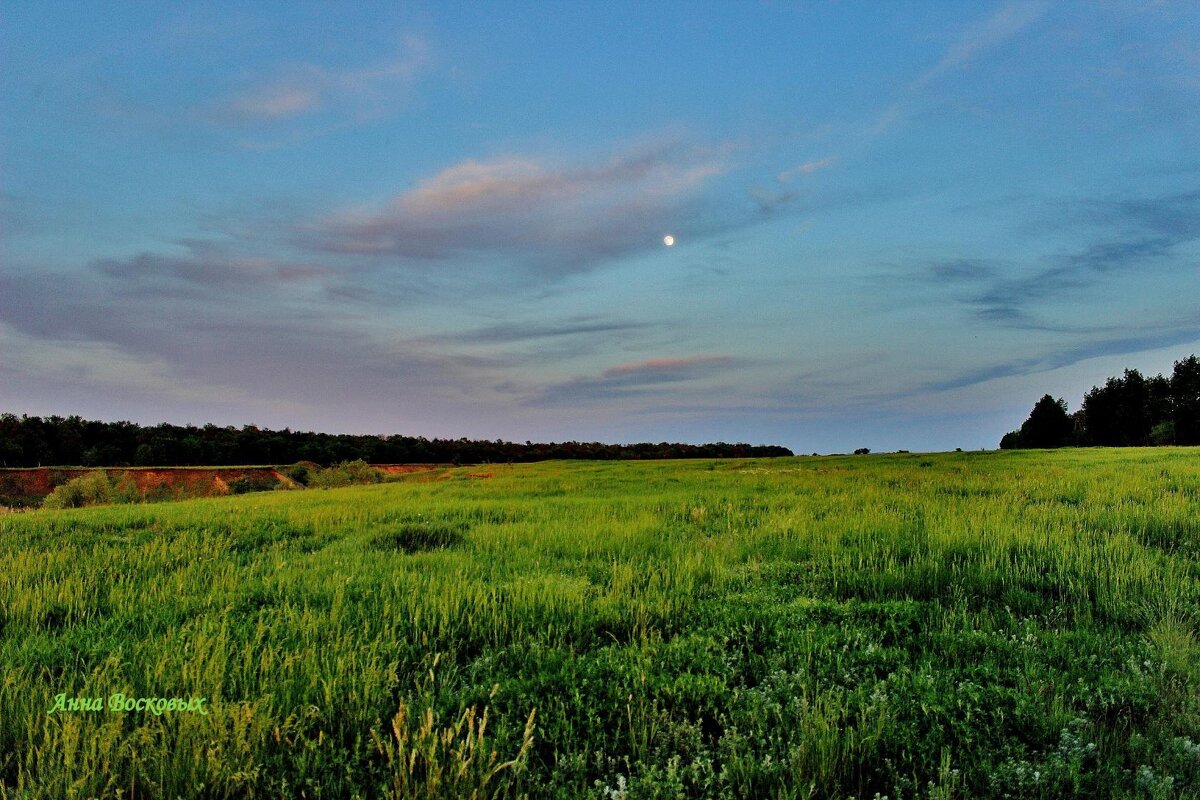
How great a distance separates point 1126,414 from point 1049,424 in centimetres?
1615

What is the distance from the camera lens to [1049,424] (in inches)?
4537

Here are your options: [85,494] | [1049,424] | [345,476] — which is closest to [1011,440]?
[1049,424]

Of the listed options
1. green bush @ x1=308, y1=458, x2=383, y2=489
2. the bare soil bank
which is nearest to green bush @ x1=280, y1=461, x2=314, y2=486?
the bare soil bank

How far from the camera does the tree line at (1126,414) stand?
4158 inches

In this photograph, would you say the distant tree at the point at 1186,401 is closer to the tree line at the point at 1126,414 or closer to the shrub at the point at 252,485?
the tree line at the point at 1126,414

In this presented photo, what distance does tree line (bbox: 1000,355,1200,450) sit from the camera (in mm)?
105625

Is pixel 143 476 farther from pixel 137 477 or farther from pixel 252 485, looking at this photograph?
pixel 252 485

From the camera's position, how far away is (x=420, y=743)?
3.21 metres

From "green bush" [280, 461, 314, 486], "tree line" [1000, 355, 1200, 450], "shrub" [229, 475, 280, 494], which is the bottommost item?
"shrub" [229, 475, 280, 494]

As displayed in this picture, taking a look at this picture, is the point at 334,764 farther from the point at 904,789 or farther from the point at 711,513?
the point at 711,513

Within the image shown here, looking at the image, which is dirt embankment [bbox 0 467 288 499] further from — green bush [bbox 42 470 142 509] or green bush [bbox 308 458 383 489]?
green bush [bbox 42 470 142 509]

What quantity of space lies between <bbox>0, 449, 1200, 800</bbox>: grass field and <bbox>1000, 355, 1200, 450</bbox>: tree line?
136m

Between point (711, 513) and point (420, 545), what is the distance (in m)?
6.36

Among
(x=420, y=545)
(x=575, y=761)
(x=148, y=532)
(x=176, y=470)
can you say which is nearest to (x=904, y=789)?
(x=575, y=761)
